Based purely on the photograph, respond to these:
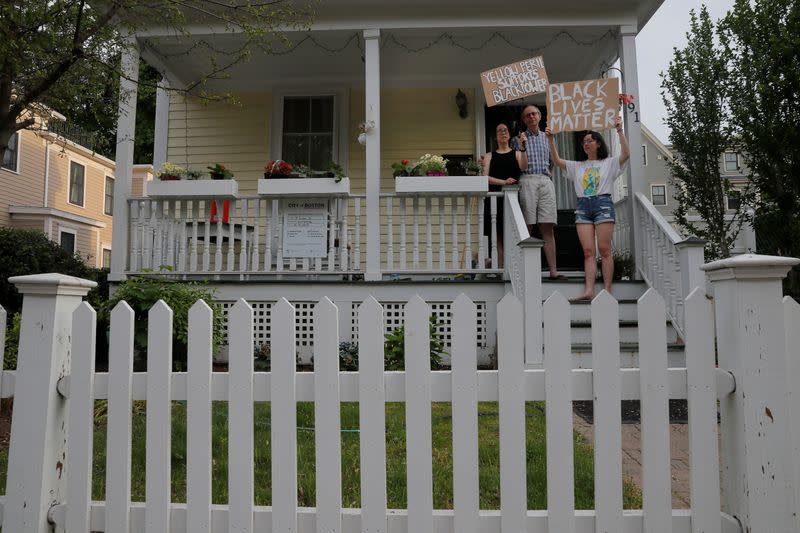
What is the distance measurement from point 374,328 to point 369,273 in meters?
4.29

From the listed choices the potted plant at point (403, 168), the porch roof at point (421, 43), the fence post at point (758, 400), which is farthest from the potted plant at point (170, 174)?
the fence post at point (758, 400)

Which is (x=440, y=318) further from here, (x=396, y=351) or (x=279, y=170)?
(x=279, y=170)

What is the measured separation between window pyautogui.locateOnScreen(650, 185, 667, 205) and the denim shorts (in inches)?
1020

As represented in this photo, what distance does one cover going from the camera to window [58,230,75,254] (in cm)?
1966

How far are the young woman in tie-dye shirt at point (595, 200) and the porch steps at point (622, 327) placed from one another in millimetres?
244

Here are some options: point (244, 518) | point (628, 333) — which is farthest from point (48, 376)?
point (628, 333)

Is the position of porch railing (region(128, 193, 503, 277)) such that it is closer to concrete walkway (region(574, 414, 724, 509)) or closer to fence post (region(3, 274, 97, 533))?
concrete walkway (region(574, 414, 724, 509))

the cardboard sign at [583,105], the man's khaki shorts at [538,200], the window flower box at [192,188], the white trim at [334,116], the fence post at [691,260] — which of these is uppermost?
the white trim at [334,116]

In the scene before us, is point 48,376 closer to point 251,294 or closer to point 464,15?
point 251,294

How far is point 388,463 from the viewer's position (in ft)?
9.62

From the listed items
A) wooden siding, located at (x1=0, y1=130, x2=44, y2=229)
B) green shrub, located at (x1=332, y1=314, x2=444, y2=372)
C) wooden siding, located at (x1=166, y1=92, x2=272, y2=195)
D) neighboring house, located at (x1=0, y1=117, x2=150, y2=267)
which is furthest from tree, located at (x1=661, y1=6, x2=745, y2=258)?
wooden siding, located at (x1=0, y1=130, x2=44, y2=229)

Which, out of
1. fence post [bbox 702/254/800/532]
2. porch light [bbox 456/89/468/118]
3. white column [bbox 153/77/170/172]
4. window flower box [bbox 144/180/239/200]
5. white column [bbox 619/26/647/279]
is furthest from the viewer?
porch light [bbox 456/89/468/118]

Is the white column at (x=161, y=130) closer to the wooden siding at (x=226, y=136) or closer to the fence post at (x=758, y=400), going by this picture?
the wooden siding at (x=226, y=136)

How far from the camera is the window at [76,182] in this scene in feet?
69.9
